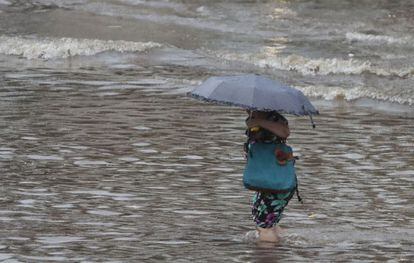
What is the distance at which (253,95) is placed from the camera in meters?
8.77

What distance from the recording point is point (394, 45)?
76.7 ft

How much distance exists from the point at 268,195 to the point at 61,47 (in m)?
12.4

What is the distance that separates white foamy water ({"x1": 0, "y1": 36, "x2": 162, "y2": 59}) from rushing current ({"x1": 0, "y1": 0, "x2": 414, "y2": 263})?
5cm

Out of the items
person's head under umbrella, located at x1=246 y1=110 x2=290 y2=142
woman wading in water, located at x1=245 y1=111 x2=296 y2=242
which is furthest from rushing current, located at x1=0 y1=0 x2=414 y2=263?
person's head under umbrella, located at x1=246 y1=110 x2=290 y2=142

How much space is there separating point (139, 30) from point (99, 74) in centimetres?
716

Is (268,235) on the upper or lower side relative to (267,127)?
lower

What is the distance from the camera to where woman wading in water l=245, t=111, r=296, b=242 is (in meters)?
8.98

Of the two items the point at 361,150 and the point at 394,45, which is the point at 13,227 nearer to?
the point at 361,150

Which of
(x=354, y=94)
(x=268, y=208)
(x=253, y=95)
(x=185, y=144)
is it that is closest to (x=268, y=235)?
(x=268, y=208)

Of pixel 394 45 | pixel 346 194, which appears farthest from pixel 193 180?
pixel 394 45

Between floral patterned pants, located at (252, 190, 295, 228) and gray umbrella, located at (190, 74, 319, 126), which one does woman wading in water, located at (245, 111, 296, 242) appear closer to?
floral patterned pants, located at (252, 190, 295, 228)

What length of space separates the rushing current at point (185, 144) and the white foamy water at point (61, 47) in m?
0.05

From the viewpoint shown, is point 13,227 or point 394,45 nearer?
point 13,227

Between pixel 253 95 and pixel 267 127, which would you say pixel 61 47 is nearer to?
pixel 267 127
